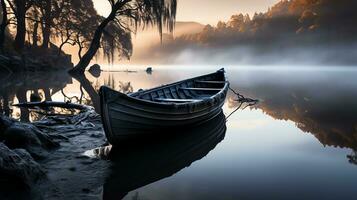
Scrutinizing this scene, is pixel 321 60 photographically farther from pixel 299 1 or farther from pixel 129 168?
pixel 129 168

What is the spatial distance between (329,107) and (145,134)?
12504 millimetres

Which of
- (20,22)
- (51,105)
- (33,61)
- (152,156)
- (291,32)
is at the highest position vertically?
(291,32)

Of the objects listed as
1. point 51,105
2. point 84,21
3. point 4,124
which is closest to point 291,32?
point 84,21

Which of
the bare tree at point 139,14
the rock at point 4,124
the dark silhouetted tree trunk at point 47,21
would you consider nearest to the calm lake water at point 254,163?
the rock at point 4,124

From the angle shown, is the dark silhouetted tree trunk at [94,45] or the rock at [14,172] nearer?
the rock at [14,172]

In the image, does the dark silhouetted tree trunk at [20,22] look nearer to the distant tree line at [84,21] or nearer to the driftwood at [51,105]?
the distant tree line at [84,21]

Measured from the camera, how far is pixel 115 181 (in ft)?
21.0

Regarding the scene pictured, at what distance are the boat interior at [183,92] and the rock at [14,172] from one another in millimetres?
4719

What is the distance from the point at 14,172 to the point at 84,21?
44590mm

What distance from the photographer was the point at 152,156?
8164 millimetres

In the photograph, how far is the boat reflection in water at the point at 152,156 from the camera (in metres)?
6.45

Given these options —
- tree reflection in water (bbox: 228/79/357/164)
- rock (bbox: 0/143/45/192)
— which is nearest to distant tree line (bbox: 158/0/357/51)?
tree reflection in water (bbox: 228/79/357/164)

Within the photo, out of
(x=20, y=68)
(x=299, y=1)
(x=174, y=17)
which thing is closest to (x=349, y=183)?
(x=174, y=17)

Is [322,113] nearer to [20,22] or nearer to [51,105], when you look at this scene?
[51,105]
